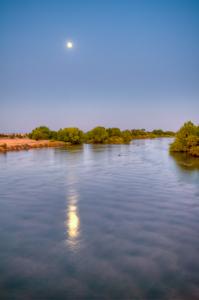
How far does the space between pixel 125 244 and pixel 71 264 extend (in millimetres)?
3138

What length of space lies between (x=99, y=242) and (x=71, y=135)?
95490 millimetres

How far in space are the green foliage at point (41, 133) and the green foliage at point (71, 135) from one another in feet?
45.3

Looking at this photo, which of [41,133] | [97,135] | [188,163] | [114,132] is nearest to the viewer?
[188,163]

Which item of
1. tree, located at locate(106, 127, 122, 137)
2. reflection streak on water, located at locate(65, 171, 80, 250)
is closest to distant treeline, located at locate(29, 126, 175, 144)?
tree, located at locate(106, 127, 122, 137)

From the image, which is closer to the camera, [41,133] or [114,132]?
[41,133]

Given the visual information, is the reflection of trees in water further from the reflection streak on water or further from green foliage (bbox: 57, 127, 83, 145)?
green foliage (bbox: 57, 127, 83, 145)

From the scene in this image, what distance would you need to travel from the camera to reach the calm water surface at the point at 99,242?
9.10 meters

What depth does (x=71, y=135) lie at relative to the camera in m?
107

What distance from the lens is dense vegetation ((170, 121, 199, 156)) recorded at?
182 ft

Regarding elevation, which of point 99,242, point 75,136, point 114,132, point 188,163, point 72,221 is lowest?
point 99,242

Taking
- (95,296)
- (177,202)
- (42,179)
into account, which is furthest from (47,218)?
(42,179)

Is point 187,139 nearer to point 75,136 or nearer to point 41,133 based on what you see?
point 75,136

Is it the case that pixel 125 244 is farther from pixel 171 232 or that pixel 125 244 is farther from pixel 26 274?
pixel 26 274

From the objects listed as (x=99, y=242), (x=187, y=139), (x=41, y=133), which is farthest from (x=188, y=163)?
(x=41, y=133)
